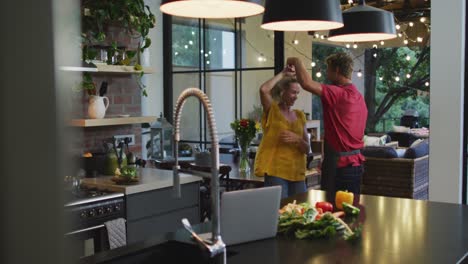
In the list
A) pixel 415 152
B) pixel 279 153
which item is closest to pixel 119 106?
pixel 279 153

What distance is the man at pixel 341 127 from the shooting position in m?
3.37

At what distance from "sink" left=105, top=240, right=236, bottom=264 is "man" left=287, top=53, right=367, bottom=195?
1.61 metres

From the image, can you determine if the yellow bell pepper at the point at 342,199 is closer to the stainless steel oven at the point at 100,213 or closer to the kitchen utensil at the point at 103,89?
the stainless steel oven at the point at 100,213

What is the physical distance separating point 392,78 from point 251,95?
806cm

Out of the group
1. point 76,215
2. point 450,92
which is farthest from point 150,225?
point 76,215

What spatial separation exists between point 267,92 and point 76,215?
3449mm

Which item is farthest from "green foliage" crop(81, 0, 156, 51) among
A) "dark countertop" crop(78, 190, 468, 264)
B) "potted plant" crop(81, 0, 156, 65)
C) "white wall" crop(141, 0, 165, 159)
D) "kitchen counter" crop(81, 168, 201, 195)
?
"dark countertop" crop(78, 190, 468, 264)

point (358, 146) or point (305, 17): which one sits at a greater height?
point (305, 17)

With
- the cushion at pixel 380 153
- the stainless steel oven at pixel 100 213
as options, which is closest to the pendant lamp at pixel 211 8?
the stainless steel oven at pixel 100 213

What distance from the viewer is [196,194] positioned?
12.9ft

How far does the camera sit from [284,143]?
11.4 ft

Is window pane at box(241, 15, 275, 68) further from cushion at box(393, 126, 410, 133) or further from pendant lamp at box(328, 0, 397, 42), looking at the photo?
cushion at box(393, 126, 410, 133)

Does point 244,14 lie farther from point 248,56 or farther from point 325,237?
point 248,56

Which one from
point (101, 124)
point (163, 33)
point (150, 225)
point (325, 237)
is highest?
point (163, 33)
